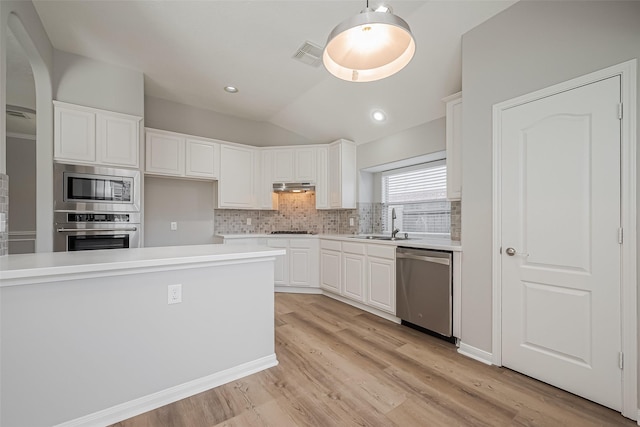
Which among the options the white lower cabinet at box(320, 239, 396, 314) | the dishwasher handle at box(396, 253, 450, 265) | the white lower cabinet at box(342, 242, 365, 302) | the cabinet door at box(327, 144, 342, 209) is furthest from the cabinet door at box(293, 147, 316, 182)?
the dishwasher handle at box(396, 253, 450, 265)

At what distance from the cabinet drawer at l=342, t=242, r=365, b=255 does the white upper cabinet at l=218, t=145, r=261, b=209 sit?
5.69 ft

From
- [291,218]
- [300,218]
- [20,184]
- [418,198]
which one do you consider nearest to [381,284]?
[418,198]

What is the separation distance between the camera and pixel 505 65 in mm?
2105

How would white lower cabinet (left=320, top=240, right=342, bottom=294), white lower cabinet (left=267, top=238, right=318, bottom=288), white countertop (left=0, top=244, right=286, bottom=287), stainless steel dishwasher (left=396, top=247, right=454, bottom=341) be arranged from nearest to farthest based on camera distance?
white countertop (left=0, top=244, right=286, bottom=287) < stainless steel dishwasher (left=396, top=247, right=454, bottom=341) < white lower cabinet (left=320, top=240, right=342, bottom=294) < white lower cabinet (left=267, top=238, right=318, bottom=288)

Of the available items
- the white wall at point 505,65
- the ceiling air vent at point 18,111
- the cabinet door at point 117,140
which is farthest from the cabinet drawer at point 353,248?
the ceiling air vent at point 18,111

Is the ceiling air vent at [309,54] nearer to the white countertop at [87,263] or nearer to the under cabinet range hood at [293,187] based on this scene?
the under cabinet range hood at [293,187]

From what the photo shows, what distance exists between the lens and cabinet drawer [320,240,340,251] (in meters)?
3.86

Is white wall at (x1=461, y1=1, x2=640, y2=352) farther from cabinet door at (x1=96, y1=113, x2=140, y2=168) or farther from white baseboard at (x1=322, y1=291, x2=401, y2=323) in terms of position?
cabinet door at (x1=96, y1=113, x2=140, y2=168)

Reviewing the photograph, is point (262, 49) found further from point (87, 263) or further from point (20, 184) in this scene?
point (20, 184)

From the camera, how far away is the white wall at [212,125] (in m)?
3.99

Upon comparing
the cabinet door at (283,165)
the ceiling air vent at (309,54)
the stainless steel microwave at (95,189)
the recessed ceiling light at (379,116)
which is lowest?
the stainless steel microwave at (95,189)

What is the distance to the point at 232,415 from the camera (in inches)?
63.3

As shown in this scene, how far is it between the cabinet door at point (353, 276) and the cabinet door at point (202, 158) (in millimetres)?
2332

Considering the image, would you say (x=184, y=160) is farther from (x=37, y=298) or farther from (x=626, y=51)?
(x=626, y=51)
